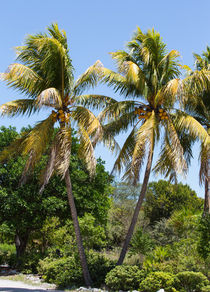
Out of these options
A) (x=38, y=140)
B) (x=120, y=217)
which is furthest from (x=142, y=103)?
(x=120, y=217)

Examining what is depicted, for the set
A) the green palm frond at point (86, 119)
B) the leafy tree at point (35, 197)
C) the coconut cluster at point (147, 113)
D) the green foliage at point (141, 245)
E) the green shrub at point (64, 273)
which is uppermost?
the coconut cluster at point (147, 113)

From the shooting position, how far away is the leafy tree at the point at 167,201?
31.4 meters

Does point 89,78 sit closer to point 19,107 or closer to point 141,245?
point 19,107

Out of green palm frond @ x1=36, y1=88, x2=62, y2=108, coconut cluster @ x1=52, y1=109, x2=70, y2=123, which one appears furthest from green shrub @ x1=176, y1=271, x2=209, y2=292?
green palm frond @ x1=36, y1=88, x2=62, y2=108

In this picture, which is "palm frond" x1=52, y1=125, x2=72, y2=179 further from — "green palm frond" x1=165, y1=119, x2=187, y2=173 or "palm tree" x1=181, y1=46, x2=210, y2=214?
"palm tree" x1=181, y1=46, x2=210, y2=214

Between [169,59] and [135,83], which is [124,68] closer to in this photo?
[135,83]

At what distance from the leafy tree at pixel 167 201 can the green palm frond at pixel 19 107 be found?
2121 cm

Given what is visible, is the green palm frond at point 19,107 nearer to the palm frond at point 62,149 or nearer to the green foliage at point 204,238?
the palm frond at point 62,149

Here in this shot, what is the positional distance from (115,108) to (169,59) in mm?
2733

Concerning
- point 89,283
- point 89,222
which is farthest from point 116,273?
point 89,222

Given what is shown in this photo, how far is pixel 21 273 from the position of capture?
49.0 ft

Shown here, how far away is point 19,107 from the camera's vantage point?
1224 cm

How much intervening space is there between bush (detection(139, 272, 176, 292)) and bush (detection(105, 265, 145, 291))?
45 cm

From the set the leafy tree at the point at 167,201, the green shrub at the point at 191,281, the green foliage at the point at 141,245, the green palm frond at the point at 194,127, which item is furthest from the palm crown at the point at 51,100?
the leafy tree at the point at 167,201
